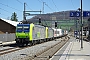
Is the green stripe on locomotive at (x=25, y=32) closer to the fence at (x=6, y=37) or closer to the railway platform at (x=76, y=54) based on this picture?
the railway platform at (x=76, y=54)

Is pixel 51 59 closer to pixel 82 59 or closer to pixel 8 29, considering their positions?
pixel 82 59

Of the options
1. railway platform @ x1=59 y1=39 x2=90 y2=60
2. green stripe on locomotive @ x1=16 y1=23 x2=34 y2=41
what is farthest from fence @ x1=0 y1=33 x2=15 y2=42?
railway platform @ x1=59 y1=39 x2=90 y2=60

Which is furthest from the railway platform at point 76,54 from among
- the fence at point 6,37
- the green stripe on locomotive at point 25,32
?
the fence at point 6,37

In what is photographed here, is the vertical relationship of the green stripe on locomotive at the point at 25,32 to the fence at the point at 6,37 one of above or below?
above

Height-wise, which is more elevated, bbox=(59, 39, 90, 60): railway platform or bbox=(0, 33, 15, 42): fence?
bbox=(0, 33, 15, 42): fence

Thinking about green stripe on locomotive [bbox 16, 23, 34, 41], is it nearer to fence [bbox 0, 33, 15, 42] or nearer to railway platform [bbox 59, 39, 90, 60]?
railway platform [bbox 59, 39, 90, 60]

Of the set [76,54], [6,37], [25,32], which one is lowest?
[76,54]

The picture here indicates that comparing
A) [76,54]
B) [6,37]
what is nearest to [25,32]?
[76,54]

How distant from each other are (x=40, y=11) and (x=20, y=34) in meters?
16.5

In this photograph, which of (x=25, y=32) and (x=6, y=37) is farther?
(x=6, y=37)

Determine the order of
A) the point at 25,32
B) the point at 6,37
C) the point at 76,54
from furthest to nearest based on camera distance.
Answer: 1. the point at 6,37
2. the point at 25,32
3. the point at 76,54

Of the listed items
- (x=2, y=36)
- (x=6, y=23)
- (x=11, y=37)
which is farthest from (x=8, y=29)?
(x=2, y=36)

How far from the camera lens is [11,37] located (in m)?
52.5

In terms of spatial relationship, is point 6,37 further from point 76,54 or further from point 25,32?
point 76,54
